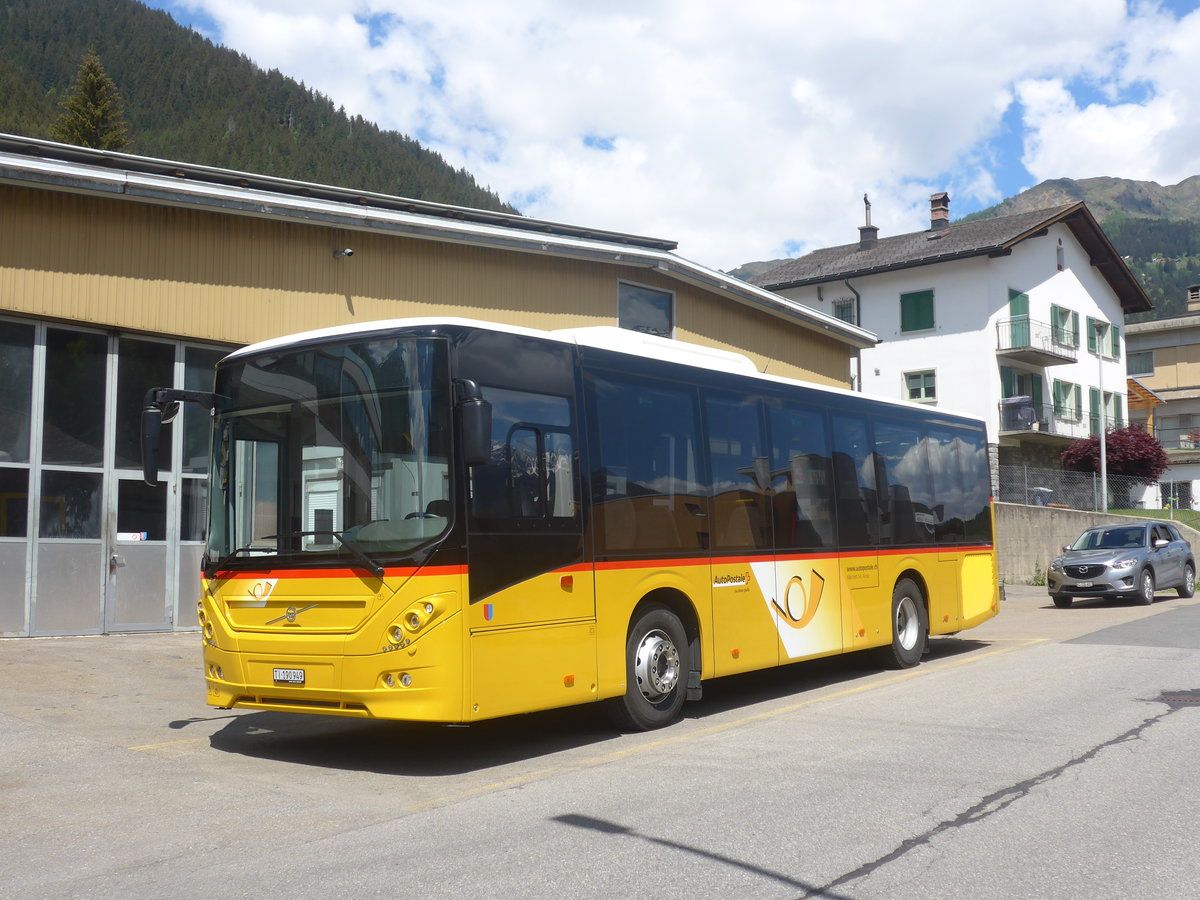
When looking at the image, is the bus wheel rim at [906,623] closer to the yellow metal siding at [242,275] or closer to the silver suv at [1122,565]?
the yellow metal siding at [242,275]

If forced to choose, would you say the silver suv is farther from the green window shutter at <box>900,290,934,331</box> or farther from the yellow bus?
the green window shutter at <box>900,290,934,331</box>

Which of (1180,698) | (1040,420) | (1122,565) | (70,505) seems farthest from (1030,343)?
(70,505)

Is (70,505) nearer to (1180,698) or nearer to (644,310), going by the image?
(644,310)

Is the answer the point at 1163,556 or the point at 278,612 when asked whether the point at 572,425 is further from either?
the point at 1163,556

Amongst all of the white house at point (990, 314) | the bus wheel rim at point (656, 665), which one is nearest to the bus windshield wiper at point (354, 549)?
the bus wheel rim at point (656, 665)

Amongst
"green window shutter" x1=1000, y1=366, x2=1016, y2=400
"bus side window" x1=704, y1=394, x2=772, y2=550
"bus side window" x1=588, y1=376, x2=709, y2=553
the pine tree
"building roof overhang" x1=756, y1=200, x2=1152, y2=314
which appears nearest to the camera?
"bus side window" x1=588, y1=376, x2=709, y2=553

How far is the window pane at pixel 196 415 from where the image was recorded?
1602 cm

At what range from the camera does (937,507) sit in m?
14.6

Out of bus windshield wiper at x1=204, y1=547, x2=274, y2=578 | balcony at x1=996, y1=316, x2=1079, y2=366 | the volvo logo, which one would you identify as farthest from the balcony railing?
the volvo logo

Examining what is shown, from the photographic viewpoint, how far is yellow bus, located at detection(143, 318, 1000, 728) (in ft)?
25.4

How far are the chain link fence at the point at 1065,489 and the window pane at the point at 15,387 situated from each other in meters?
27.3

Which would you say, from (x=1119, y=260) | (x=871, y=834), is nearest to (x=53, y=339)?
(x=871, y=834)

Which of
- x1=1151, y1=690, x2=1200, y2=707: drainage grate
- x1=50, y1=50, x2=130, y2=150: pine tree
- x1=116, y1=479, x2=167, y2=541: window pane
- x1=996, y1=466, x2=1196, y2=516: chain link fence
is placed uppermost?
x1=50, y1=50, x2=130, y2=150: pine tree

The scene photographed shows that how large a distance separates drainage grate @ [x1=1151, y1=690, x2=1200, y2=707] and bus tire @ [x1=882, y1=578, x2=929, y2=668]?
10.4 feet
